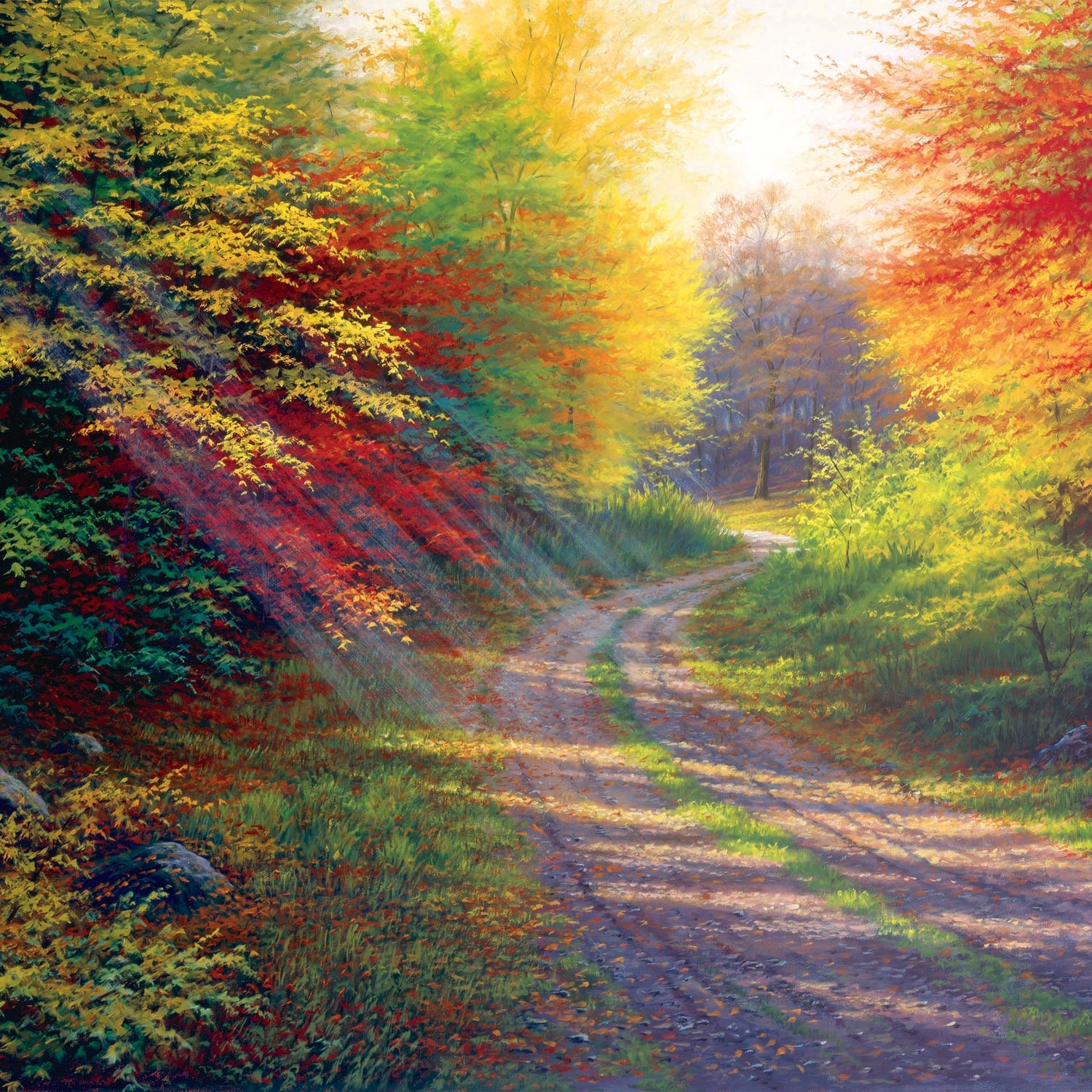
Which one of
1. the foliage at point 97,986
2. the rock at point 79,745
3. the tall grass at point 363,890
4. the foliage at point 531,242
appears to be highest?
the foliage at point 531,242

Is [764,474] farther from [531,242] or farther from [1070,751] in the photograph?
[1070,751]

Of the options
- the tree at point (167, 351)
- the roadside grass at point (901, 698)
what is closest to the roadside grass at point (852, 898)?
the roadside grass at point (901, 698)

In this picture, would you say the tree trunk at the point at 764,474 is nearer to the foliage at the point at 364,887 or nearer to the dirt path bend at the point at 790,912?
the dirt path bend at the point at 790,912

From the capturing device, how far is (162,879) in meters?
6.29

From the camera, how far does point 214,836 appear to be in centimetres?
749

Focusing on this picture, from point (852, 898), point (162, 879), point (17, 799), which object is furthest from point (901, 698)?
point (17, 799)

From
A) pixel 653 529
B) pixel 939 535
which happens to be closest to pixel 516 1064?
pixel 939 535

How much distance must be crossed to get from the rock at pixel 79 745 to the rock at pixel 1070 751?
9.36 metres

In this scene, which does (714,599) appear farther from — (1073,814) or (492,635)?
(1073,814)

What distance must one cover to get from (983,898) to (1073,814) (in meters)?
2.19

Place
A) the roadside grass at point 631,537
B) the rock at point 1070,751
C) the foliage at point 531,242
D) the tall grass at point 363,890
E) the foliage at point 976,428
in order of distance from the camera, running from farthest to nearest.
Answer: the roadside grass at point 631,537
the foliage at point 531,242
the rock at point 1070,751
the foliage at point 976,428
the tall grass at point 363,890

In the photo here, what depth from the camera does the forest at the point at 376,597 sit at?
564 centimetres

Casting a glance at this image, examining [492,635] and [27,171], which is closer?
[27,171]

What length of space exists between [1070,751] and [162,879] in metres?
8.89
